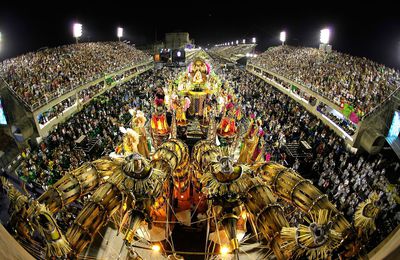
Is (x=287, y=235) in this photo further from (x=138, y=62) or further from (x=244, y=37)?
(x=244, y=37)

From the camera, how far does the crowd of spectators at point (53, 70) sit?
1678 cm

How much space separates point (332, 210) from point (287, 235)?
130 cm

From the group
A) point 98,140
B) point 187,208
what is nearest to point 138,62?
point 98,140

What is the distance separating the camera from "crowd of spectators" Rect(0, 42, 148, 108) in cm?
1678

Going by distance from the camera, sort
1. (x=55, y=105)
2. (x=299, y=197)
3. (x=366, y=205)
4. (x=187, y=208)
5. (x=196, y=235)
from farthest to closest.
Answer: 1. (x=55, y=105)
2. (x=187, y=208)
3. (x=196, y=235)
4. (x=299, y=197)
5. (x=366, y=205)

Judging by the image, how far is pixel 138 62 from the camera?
4344 cm

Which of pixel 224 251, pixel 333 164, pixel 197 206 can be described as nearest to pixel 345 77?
pixel 333 164

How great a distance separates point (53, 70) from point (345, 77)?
2669cm

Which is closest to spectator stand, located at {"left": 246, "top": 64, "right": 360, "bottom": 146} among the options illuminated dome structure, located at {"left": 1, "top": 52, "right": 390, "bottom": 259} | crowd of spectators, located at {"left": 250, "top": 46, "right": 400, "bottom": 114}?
crowd of spectators, located at {"left": 250, "top": 46, "right": 400, "bottom": 114}

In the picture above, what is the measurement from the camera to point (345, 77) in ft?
67.3

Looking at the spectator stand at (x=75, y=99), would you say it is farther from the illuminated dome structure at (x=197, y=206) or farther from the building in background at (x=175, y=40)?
the building in background at (x=175, y=40)

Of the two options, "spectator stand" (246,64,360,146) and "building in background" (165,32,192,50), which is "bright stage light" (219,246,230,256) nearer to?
"spectator stand" (246,64,360,146)

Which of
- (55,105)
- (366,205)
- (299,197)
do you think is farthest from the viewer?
(55,105)

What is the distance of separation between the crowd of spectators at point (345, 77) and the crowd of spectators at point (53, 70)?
2198 cm
